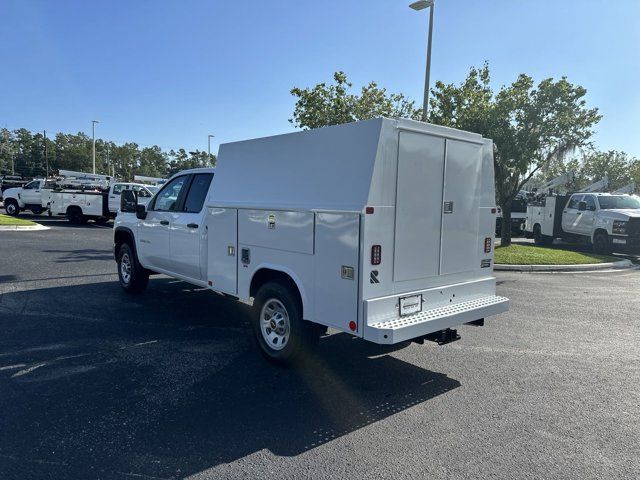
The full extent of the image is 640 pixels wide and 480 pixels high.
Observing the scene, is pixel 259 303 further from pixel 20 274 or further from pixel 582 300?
pixel 20 274

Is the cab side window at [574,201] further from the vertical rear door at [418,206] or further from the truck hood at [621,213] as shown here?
the vertical rear door at [418,206]

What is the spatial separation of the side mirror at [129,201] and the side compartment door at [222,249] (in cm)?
257

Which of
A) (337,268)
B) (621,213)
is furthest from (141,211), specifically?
(621,213)

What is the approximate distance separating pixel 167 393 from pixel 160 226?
3.62m

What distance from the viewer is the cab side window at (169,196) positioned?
289 inches

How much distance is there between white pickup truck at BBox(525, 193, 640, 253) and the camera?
16125 millimetres

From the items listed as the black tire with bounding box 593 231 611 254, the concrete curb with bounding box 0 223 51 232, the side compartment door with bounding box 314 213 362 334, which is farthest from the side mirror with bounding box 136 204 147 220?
the black tire with bounding box 593 231 611 254

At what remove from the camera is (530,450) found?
11.7ft

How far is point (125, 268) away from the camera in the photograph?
8.72 m

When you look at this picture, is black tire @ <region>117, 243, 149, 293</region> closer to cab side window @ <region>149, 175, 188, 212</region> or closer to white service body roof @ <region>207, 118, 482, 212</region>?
cab side window @ <region>149, 175, 188, 212</region>

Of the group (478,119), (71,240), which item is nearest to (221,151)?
(478,119)

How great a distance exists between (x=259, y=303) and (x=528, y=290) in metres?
6.94

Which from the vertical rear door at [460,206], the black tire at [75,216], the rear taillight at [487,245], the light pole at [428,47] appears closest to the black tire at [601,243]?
the light pole at [428,47]

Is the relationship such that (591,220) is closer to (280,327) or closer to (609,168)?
(280,327)
